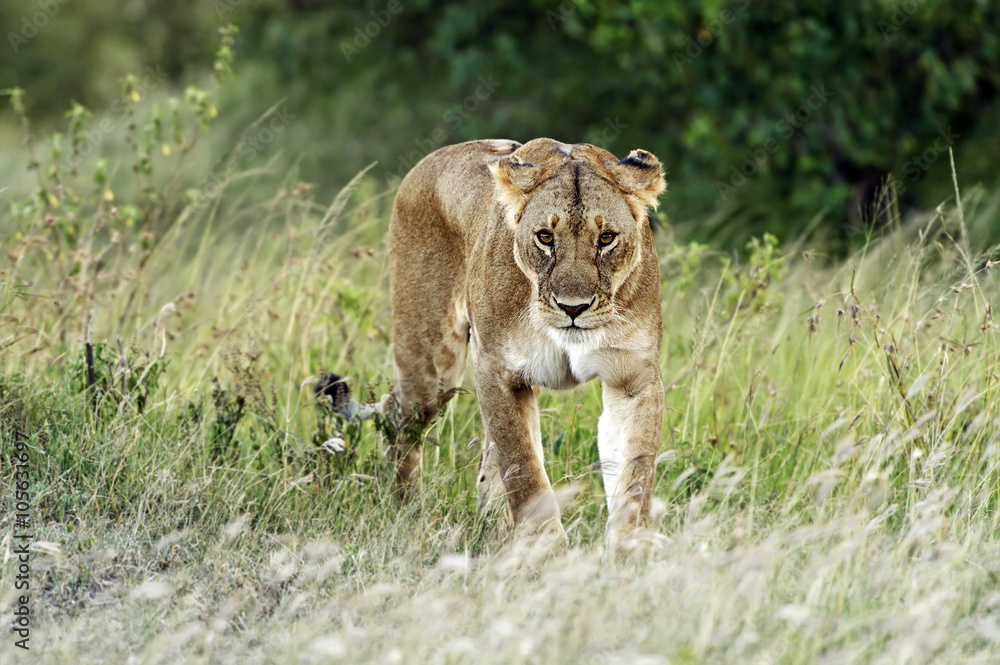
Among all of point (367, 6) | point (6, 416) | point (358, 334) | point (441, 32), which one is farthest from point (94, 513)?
point (367, 6)

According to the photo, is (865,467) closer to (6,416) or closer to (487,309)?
(487,309)

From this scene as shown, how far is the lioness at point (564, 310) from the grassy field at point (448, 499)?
5.8 inches

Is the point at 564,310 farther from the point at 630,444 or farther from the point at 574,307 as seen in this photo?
the point at 630,444

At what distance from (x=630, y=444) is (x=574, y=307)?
51cm

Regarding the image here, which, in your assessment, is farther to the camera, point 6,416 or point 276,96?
point 276,96

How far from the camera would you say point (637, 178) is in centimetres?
389

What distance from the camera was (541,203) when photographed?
3814 mm

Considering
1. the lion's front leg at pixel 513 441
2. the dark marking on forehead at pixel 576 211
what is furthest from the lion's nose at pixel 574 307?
the lion's front leg at pixel 513 441

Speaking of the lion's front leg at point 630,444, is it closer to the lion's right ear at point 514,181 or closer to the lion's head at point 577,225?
the lion's head at point 577,225

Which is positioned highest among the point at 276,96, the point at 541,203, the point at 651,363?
the point at 541,203

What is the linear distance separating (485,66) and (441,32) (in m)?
0.52

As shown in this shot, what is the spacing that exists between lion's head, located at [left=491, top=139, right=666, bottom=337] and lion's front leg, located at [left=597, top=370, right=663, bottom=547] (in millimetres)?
293

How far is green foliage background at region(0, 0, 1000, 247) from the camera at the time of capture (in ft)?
27.3

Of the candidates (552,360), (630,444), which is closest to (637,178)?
(552,360)
